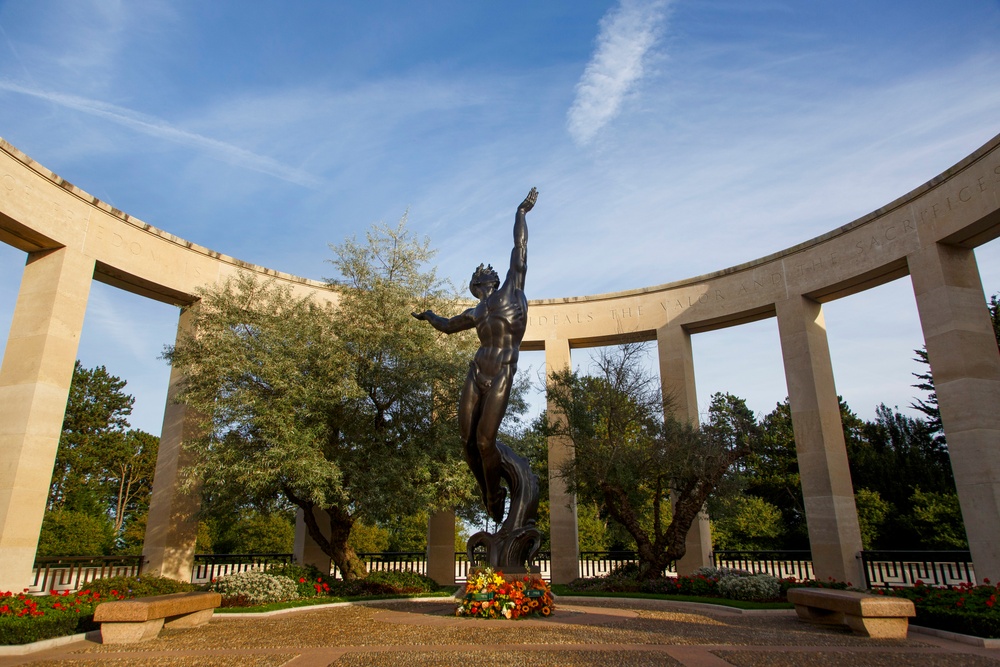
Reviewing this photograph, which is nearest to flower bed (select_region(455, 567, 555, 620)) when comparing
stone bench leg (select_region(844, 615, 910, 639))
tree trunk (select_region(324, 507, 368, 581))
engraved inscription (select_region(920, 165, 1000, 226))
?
stone bench leg (select_region(844, 615, 910, 639))

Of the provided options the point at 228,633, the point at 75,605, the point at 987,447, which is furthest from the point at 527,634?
the point at 987,447

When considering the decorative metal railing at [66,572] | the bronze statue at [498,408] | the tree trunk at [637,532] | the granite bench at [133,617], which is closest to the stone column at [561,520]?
the tree trunk at [637,532]

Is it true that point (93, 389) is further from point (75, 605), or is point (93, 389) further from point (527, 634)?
point (527, 634)

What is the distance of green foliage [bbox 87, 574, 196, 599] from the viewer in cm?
1119

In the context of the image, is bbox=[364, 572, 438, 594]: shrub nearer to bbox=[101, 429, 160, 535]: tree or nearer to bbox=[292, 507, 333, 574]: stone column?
bbox=[292, 507, 333, 574]: stone column

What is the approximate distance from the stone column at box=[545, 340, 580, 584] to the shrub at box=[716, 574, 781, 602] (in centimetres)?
604

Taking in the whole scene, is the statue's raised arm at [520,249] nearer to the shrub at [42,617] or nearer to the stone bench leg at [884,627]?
the stone bench leg at [884,627]

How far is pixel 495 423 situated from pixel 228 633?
4281mm

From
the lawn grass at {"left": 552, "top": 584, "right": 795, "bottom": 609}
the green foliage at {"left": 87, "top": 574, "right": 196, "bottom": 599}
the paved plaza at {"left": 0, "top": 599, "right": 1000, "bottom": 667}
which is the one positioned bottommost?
the lawn grass at {"left": 552, "top": 584, "right": 795, "bottom": 609}

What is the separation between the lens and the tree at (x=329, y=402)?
45.4 ft

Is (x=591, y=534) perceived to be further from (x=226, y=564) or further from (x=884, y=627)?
(x=884, y=627)

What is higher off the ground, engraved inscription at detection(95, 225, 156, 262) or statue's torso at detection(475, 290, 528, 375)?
engraved inscription at detection(95, 225, 156, 262)

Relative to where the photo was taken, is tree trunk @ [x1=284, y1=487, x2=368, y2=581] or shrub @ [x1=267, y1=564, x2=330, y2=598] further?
tree trunk @ [x1=284, y1=487, x2=368, y2=581]

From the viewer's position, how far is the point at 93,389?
38344 mm
